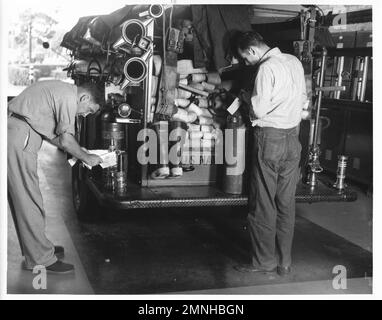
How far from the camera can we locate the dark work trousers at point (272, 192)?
142 inches

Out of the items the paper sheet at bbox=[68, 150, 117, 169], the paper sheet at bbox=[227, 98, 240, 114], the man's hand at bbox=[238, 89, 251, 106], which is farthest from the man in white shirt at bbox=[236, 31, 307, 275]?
the paper sheet at bbox=[68, 150, 117, 169]

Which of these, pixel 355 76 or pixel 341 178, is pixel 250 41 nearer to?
pixel 341 178

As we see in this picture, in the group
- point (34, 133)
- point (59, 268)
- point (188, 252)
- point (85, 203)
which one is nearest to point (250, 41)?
point (34, 133)

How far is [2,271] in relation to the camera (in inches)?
127

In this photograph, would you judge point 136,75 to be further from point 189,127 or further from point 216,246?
point 216,246

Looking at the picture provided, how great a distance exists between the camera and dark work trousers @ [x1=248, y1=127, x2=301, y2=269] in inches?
142

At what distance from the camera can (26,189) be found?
140 inches

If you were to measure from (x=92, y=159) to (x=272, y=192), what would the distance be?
140 centimetres

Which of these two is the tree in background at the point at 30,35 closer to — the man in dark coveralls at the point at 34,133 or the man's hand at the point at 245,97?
the man in dark coveralls at the point at 34,133

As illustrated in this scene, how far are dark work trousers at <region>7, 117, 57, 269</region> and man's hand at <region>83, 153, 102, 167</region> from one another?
374mm

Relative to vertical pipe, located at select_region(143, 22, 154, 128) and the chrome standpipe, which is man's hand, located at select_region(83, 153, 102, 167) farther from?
the chrome standpipe

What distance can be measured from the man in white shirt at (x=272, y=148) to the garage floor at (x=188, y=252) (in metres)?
0.29
